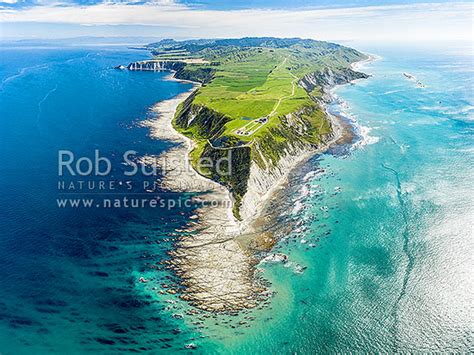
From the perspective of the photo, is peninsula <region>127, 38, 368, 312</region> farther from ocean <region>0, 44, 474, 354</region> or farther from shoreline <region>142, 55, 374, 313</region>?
ocean <region>0, 44, 474, 354</region>

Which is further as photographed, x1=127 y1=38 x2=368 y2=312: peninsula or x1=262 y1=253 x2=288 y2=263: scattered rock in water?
x1=262 y1=253 x2=288 y2=263: scattered rock in water

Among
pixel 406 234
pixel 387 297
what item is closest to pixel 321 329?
pixel 387 297

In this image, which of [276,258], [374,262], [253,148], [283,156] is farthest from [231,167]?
[374,262]

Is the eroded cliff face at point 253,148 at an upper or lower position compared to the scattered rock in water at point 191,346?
upper

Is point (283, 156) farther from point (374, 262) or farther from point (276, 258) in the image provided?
point (374, 262)

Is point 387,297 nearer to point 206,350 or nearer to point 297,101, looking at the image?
point 206,350

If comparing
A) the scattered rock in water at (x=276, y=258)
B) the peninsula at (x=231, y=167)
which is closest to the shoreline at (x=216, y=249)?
the peninsula at (x=231, y=167)

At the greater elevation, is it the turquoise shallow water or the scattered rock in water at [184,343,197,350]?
the turquoise shallow water

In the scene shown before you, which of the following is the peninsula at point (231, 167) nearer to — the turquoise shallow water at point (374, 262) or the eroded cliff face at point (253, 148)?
the eroded cliff face at point (253, 148)

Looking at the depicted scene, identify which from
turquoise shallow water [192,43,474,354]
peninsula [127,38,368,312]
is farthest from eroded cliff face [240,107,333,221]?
turquoise shallow water [192,43,474,354]
